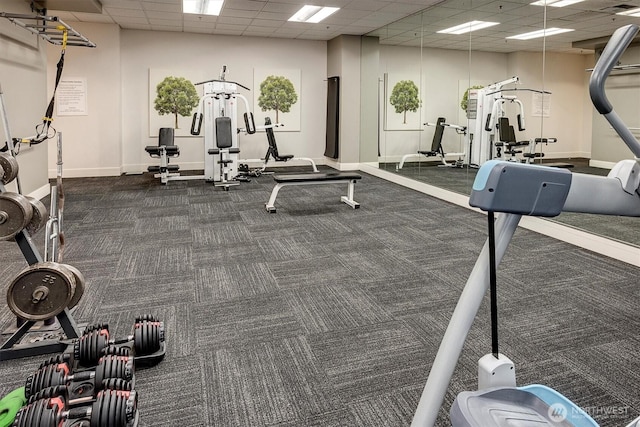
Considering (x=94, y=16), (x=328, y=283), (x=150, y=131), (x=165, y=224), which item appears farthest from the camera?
(x=150, y=131)

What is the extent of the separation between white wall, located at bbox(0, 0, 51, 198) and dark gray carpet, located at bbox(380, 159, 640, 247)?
15.6 ft

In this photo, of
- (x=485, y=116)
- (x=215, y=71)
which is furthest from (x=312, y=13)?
(x=485, y=116)

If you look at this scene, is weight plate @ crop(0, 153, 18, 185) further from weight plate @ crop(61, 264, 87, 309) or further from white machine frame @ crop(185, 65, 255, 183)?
white machine frame @ crop(185, 65, 255, 183)

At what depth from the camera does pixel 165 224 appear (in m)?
4.68

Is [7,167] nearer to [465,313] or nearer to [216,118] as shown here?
[465,313]

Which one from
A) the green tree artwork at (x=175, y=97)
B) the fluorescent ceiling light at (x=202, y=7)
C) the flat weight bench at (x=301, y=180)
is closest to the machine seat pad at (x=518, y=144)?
the flat weight bench at (x=301, y=180)

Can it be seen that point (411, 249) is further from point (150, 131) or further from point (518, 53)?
point (150, 131)

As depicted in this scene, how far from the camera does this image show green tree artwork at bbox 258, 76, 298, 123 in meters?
9.05

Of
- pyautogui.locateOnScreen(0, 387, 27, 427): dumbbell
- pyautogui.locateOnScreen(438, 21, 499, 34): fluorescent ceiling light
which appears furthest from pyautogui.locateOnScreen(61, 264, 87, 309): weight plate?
pyautogui.locateOnScreen(438, 21, 499, 34): fluorescent ceiling light

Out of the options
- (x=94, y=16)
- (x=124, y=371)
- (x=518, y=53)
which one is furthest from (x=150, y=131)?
(x=124, y=371)

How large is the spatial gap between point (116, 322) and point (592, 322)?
2.42 metres

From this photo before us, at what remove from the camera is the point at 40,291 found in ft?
6.44

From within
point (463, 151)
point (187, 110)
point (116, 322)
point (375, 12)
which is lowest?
point (116, 322)

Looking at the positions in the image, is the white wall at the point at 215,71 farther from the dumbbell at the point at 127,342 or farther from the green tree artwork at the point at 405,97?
the dumbbell at the point at 127,342
